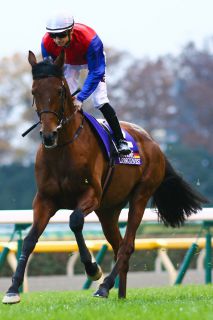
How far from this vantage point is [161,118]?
179ft

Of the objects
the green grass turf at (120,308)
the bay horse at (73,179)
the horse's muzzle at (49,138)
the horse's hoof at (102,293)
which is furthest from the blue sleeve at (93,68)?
the green grass turf at (120,308)

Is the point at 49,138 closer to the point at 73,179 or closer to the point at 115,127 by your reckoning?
the point at 73,179

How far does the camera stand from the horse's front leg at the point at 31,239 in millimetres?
7198

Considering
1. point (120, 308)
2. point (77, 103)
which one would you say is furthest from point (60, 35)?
point (120, 308)

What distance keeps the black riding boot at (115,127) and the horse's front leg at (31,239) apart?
2.91 ft

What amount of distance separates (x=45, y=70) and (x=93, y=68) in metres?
0.61

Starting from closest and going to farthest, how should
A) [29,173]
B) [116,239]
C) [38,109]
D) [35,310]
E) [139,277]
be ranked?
[35,310] → [38,109] → [116,239] → [139,277] → [29,173]

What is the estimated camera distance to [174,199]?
30.6 ft

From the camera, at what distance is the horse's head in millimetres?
7203

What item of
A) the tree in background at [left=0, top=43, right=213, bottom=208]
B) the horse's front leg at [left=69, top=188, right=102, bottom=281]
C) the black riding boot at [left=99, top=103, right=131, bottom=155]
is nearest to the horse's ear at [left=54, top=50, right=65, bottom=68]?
the black riding boot at [left=99, top=103, right=131, bottom=155]

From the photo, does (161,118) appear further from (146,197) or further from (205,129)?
Result: (146,197)

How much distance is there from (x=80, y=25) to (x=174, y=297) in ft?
6.96

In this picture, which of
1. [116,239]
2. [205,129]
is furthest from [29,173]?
[116,239]

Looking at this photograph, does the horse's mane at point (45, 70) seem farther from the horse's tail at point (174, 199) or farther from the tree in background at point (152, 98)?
the tree in background at point (152, 98)
